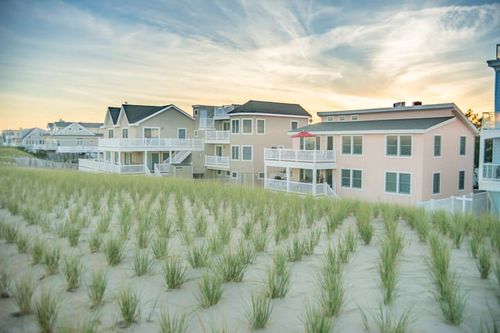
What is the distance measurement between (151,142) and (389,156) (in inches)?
782

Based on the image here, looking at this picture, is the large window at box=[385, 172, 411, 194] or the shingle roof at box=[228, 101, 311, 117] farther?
the shingle roof at box=[228, 101, 311, 117]

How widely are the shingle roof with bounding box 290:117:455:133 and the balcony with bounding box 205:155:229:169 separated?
9.04 meters

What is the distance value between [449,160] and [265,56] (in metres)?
17.8

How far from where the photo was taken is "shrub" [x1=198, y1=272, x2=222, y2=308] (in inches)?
187

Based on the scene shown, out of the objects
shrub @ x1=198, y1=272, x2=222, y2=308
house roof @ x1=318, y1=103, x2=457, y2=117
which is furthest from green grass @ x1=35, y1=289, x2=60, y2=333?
house roof @ x1=318, y1=103, x2=457, y2=117

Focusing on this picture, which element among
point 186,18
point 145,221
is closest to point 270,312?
point 145,221

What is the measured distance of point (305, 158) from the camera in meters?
25.0

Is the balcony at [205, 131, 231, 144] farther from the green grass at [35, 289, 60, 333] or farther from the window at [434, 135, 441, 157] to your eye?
the green grass at [35, 289, 60, 333]

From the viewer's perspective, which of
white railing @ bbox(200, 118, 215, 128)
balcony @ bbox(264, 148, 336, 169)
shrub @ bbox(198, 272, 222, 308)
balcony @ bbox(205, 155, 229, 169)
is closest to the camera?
shrub @ bbox(198, 272, 222, 308)

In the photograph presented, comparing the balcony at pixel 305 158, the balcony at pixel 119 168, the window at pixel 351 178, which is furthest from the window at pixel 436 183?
the balcony at pixel 119 168

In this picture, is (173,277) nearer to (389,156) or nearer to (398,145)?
(398,145)

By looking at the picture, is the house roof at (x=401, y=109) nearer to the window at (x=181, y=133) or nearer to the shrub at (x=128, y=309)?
the window at (x=181, y=133)

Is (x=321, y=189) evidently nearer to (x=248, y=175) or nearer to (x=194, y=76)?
(x=248, y=175)

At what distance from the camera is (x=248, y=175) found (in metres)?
31.8
